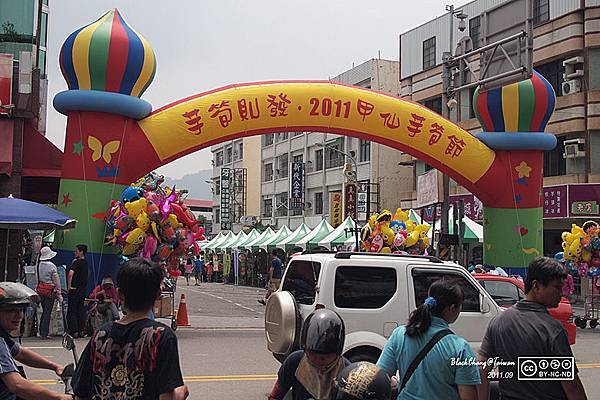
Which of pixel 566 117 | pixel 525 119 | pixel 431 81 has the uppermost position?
pixel 431 81

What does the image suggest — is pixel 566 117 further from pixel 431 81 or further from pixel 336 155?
pixel 336 155

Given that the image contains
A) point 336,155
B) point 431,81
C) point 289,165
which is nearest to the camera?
point 431,81

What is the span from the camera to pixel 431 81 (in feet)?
130

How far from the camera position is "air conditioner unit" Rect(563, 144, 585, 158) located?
97.0ft

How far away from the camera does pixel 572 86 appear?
30.3 meters

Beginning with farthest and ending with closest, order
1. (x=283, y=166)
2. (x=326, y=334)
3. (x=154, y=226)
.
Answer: (x=283, y=166) < (x=154, y=226) < (x=326, y=334)

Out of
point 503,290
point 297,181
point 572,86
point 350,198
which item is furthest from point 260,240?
point 503,290

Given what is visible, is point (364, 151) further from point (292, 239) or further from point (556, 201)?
point (556, 201)

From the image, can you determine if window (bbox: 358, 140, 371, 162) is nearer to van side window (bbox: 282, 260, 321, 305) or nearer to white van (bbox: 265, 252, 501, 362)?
van side window (bbox: 282, 260, 321, 305)

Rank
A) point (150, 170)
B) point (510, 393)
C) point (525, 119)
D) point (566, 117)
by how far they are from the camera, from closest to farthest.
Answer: point (510, 393), point (150, 170), point (525, 119), point (566, 117)

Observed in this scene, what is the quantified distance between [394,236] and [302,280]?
826 cm

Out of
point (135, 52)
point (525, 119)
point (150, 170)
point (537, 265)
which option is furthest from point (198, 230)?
point (537, 265)

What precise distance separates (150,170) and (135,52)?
241 centimetres

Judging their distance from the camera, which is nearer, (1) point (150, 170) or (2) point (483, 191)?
(1) point (150, 170)
